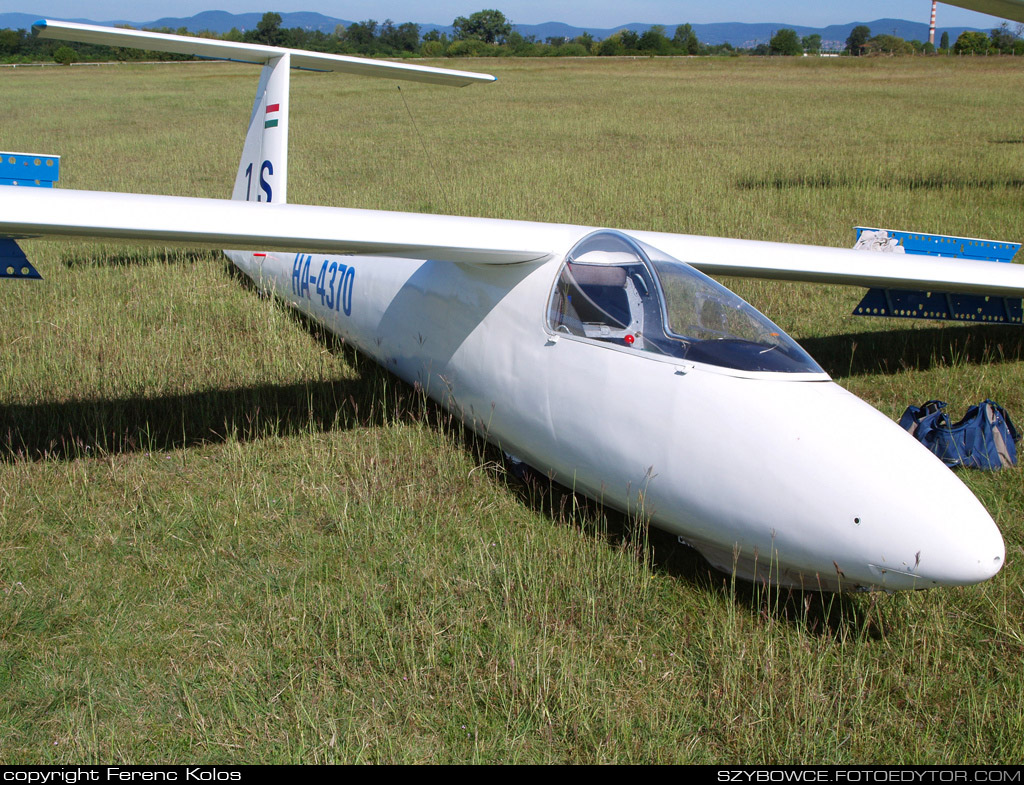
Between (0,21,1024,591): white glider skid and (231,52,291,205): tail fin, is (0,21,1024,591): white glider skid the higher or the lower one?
the lower one

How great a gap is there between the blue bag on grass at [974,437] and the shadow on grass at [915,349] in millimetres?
1611

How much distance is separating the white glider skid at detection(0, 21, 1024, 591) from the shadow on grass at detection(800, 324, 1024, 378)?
→ 3.40ft

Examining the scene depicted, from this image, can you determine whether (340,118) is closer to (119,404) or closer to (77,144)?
(77,144)

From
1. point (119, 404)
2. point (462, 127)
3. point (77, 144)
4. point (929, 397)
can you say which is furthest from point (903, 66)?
point (119, 404)

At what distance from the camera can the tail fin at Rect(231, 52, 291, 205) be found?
28.3 ft

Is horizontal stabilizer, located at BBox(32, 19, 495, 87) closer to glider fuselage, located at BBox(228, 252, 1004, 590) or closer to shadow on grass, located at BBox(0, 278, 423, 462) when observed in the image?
shadow on grass, located at BBox(0, 278, 423, 462)

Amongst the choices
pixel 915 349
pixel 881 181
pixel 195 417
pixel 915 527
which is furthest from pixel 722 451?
pixel 881 181

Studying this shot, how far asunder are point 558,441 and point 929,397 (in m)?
3.90

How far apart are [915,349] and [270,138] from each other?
703 cm

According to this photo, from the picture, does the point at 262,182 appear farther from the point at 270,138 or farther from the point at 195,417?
the point at 195,417

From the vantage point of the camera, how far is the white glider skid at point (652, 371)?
11.2ft

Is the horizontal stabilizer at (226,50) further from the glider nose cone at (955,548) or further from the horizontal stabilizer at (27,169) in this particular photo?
the glider nose cone at (955,548)

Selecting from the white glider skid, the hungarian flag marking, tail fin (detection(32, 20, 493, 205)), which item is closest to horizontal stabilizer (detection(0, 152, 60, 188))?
tail fin (detection(32, 20, 493, 205))
